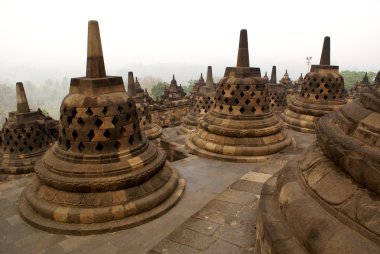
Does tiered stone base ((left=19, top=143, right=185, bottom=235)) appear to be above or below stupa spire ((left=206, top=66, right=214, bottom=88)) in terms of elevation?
below

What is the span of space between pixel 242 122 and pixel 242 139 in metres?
0.52

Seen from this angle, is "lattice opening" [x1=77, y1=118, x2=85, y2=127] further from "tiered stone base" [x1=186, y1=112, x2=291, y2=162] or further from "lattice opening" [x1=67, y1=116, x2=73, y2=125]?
"tiered stone base" [x1=186, y1=112, x2=291, y2=162]

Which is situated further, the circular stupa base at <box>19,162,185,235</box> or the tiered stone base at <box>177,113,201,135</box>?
the tiered stone base at <box>177,113,201,135</box>

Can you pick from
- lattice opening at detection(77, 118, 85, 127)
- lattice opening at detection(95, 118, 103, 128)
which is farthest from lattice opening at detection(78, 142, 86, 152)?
lattice opening at detection(95, 118, 103, 128)

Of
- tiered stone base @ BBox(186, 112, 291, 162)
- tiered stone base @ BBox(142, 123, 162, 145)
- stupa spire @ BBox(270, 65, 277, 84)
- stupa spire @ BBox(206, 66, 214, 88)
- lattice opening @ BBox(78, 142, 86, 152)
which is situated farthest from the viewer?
stupa spire @ BBox(270, 65, 277, 84)

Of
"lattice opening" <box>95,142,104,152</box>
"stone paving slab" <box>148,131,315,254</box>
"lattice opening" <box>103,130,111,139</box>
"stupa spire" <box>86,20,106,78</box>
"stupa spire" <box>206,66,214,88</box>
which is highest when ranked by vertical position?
"stupa spire" <box>86,20,106,78</box>

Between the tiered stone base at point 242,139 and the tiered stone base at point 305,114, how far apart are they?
320cm

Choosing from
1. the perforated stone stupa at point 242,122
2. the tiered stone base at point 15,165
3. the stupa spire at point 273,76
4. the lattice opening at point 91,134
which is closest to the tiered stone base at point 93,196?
the lattice opening at point 91,134

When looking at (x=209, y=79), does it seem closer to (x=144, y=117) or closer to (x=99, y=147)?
(x=144, y=117)

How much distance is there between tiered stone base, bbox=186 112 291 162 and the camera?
8.11m

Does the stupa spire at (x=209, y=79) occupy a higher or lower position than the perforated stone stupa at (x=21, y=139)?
higher

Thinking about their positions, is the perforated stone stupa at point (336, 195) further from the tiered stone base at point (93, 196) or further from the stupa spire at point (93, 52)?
the stupa spire at point (93, 52)

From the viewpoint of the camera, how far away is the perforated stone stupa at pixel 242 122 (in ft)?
27.0

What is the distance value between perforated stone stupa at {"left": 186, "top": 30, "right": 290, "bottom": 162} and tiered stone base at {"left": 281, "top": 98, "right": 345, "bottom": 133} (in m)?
3.18
